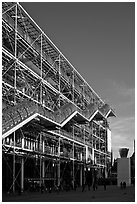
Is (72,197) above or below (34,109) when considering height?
below

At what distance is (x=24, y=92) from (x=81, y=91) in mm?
13301

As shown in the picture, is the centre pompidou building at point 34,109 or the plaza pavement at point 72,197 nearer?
the plaza pavement at point 72,197

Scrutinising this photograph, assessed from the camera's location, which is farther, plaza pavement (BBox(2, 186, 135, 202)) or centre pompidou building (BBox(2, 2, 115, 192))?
centre pompidou building (BBox(2, 2, 115, 192))

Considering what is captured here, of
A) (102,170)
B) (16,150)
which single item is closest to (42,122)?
(16,150)

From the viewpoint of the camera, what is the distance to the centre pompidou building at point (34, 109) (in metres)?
19.0

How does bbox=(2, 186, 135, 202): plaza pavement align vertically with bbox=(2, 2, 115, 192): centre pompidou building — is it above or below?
below

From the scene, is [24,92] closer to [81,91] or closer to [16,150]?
[16,150]

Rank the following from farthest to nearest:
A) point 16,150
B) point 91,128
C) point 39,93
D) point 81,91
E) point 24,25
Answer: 1. point 91,128
2. point 81,91
3. point 39,93
4. point 24,25
5. point 16,150

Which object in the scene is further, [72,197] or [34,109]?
[34,109]

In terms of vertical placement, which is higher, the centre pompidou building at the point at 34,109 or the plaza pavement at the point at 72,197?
the centre pompidou building at the point at 34,109

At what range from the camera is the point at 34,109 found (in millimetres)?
18312

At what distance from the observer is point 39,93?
24.5m

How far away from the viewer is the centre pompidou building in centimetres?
1905

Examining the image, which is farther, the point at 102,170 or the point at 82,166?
the point at 102,170
